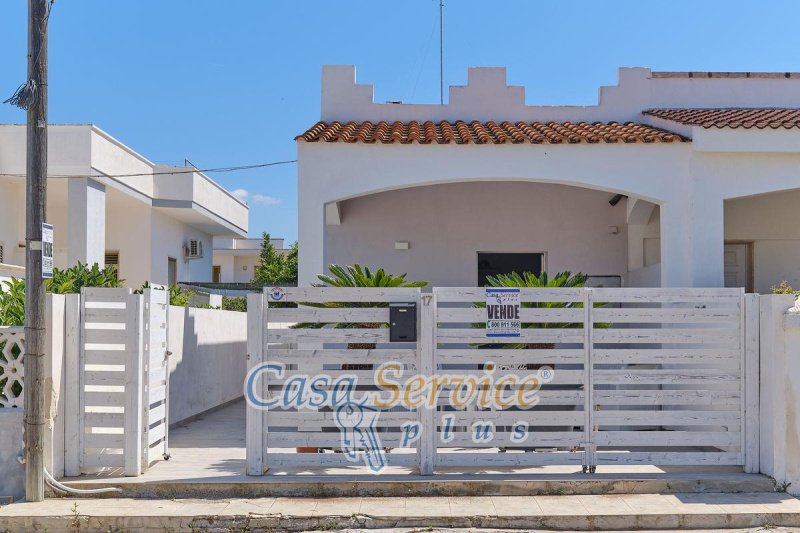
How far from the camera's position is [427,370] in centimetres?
681

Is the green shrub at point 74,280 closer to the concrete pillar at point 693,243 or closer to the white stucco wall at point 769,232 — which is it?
the concrete pillar at point 693,243

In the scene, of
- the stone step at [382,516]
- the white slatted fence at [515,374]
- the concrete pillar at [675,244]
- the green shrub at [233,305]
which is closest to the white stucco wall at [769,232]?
the concrete pillar at [675,244]

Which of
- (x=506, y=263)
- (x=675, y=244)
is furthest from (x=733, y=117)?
(x=506, y=263)

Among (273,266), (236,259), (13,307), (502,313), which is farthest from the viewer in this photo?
(236,259)

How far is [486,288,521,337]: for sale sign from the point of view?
22.7 feet

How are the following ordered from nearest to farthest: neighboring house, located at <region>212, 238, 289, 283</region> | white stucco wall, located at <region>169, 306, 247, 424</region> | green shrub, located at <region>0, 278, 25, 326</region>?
green shrub, located at <region>0, 278, 25, 326</region>, white stucco wall, located at <region>169, 306, 247, 424</region>, neighboring house, located at <region>212, 238, 289, 283</region>

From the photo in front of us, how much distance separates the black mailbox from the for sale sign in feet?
2.38

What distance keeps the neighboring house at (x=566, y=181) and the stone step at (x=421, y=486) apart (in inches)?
160

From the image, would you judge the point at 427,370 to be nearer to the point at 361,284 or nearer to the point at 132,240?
the point at 361,284

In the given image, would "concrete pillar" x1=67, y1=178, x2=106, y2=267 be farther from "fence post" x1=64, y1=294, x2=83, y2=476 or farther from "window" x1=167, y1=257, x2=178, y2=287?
"fence post" x1=64, y1=294, x2=83, y2=476

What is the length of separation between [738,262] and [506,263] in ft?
13.4

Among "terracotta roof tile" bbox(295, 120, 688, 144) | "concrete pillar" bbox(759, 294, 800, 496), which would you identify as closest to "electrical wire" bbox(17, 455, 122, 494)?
"terracotta roof tile" bbox(295, 120, 688, 144)

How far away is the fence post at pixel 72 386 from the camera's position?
6.64 meters

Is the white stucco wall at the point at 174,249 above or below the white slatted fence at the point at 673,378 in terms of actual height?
above
